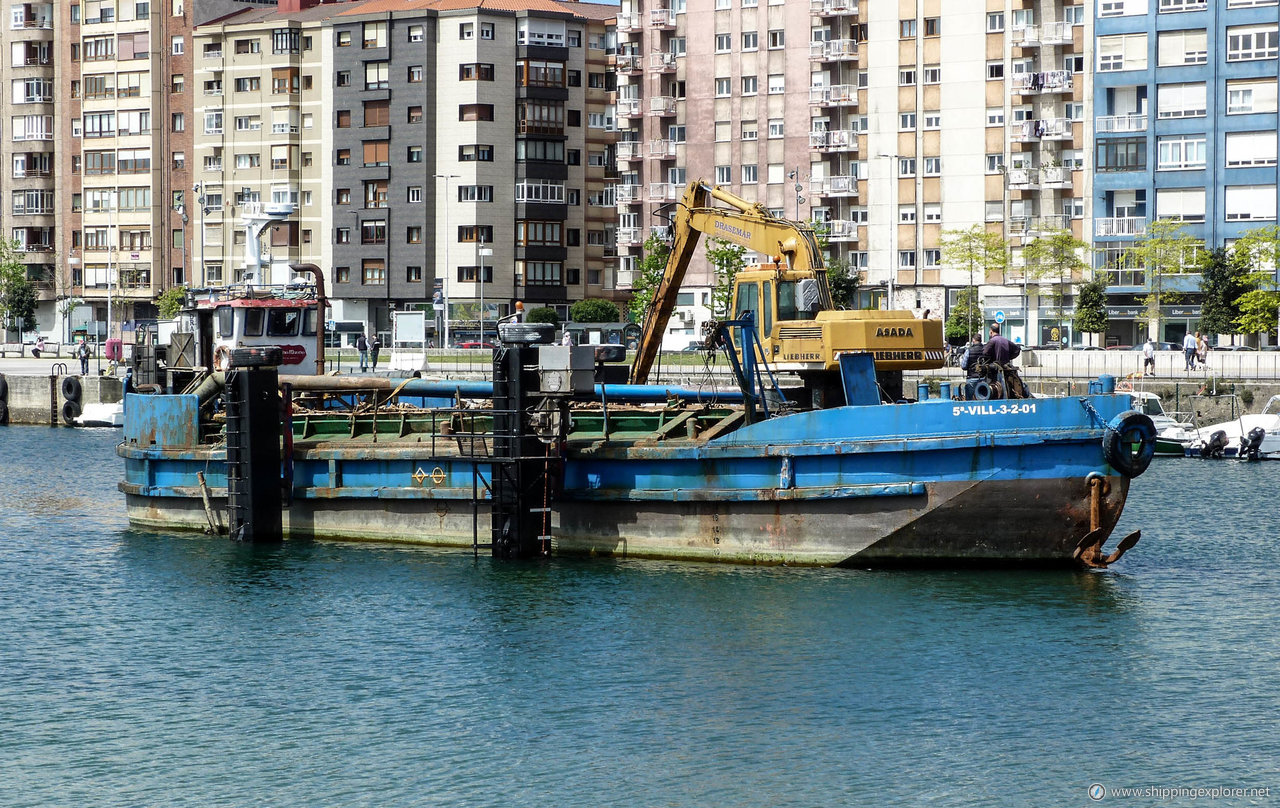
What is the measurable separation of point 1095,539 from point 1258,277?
6067 cm

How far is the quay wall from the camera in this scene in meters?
75.7

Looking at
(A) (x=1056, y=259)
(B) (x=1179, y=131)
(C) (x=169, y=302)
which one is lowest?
(C) (x=169, y=302)

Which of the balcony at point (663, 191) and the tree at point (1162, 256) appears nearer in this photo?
the tree at point (1162, 256)

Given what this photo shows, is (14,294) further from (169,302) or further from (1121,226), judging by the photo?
(1121,226)

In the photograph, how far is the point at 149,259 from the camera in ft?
414

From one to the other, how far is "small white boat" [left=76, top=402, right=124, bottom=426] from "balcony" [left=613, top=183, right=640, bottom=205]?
42677 millimetres

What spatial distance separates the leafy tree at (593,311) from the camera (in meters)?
112

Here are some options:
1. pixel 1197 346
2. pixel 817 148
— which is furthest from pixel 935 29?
pixel 1197 346

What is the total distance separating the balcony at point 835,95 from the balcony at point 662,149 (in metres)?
10.4

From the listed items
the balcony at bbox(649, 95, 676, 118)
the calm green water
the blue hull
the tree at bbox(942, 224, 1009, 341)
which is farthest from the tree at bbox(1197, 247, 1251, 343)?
the blue hull

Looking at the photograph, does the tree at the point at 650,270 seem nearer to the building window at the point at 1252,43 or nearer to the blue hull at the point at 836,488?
the building window at the point at 1252,43

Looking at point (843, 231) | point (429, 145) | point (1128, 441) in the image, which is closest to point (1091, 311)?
point (843, 231)

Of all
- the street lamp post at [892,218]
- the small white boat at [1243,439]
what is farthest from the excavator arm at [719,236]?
the street lamp post at [892,218]

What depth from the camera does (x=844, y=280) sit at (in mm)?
95875
